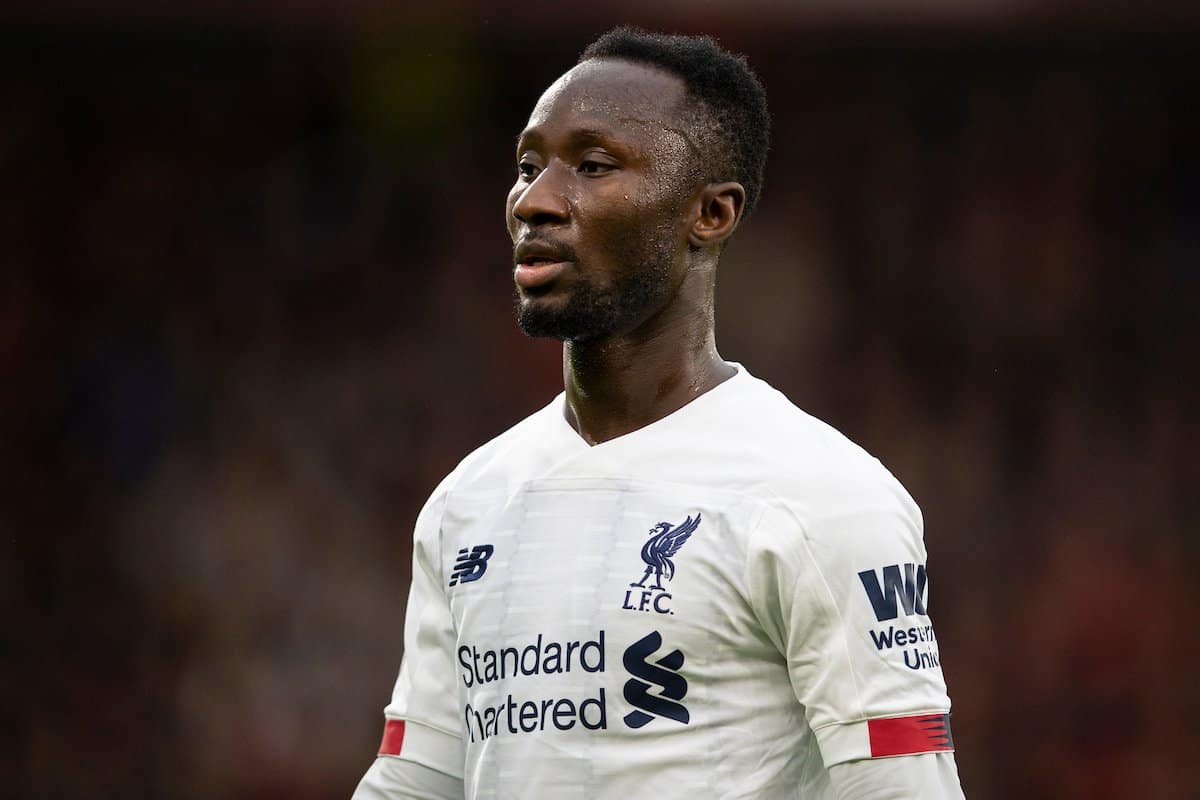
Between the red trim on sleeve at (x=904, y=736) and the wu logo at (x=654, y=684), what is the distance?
9.8 inches

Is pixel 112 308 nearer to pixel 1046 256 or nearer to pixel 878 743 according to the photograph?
pixel 1046 256

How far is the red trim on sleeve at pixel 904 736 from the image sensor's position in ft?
7.27

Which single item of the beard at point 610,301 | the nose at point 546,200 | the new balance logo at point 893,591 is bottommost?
the new balance logo at point 893,591

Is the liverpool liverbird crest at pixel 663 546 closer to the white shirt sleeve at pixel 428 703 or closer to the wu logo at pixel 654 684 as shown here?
the wu logo at pixel 654 684

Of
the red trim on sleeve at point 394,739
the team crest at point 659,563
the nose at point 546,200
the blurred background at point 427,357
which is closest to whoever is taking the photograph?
the team crest at point 659,563

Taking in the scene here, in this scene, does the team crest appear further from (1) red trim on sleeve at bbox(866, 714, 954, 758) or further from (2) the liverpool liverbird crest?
(1) red trim on sleeve at bbox(866, 714, 954, 758)

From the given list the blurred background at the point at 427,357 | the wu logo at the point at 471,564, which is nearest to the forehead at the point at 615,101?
the wu logo at the point at 471,564

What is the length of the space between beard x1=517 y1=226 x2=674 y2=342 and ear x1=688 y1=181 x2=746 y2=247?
0.07 m

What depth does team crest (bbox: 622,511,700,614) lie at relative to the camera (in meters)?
2.31

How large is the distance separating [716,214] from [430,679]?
2.70 ft

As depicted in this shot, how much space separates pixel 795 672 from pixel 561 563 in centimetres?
36

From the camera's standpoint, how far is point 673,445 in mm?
2455

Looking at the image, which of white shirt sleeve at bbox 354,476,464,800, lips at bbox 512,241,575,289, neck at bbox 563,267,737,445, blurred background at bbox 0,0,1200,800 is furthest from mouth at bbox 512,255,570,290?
blurred background at bbox 0,0,1200,800

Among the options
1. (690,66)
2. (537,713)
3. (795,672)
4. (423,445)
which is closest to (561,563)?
(537,713)
